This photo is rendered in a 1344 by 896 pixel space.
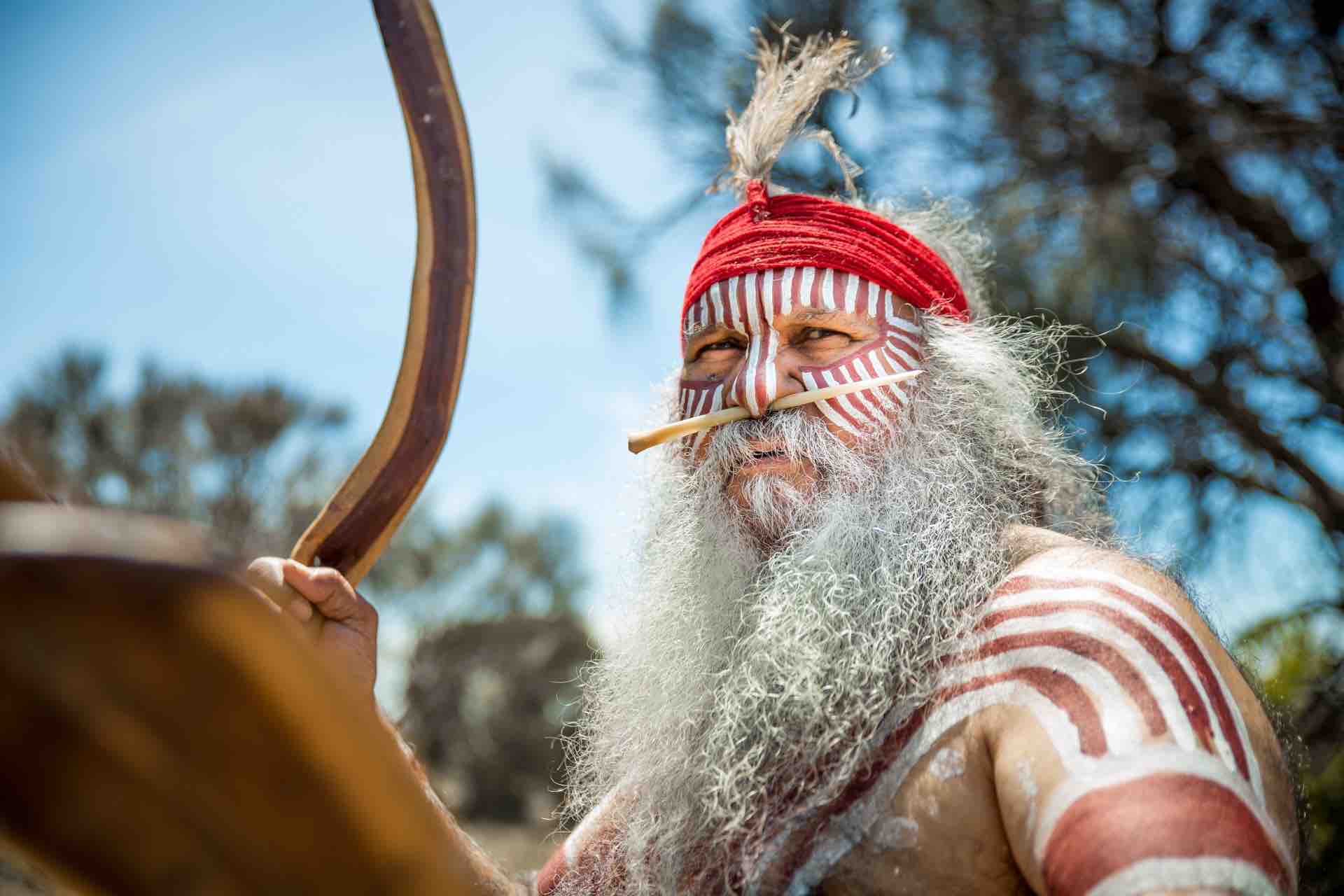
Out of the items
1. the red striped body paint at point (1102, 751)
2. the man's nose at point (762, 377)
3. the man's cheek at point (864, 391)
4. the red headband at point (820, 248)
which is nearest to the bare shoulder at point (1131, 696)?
the red striped body paint at point (1102, 751)

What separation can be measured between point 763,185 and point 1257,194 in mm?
3580

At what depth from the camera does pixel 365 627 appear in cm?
175

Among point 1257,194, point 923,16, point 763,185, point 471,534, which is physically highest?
point 923,16

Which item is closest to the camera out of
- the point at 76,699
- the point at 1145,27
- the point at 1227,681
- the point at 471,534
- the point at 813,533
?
the point at 76,699

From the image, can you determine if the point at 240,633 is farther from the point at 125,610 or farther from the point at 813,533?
the point at 813,533

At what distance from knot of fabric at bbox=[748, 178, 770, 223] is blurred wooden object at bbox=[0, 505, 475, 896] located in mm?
1800

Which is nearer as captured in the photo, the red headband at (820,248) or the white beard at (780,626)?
the white beard at (780,626)

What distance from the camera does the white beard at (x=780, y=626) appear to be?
5.33ft

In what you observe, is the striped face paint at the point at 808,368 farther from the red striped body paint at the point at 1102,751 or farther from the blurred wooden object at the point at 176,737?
the blurred wooden object at the point at 176,737

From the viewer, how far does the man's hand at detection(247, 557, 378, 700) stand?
1580 mm

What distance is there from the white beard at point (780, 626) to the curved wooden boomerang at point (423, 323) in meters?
0.63

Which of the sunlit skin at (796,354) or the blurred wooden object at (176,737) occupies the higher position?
the sunlit skin at (796,354)

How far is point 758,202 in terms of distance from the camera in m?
2.24

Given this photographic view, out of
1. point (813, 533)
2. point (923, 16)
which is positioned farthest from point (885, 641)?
point (923, 16)
